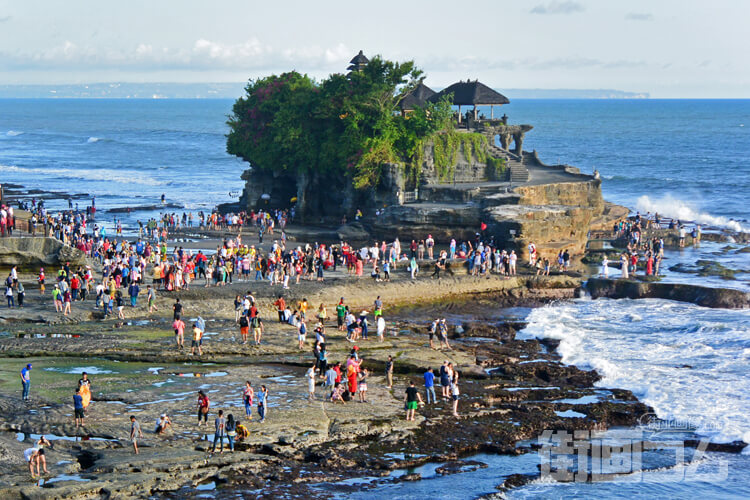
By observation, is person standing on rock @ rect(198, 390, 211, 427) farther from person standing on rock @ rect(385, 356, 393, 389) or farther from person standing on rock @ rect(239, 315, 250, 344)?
person standing on rock @ rect(239, 315, 250, 344)

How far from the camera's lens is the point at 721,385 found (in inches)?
1079

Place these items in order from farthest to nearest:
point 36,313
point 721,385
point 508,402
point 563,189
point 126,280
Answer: point 563,189, point 126,280, point 36,313, point 721,385, point 508,402

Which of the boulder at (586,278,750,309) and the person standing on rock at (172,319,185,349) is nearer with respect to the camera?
the person standing on rock at (172,319,185,349)

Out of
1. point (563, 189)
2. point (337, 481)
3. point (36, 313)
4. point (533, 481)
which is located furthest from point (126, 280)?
point (563, 189)

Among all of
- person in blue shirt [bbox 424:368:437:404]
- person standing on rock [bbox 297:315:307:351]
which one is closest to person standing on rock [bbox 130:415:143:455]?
person in blue shirt [bbox 424:368:437:404]

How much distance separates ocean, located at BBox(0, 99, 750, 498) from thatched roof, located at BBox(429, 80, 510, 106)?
1456 cm

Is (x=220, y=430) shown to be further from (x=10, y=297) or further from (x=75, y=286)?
(x=10, y=297)

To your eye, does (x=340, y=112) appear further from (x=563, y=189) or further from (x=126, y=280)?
(x=126, y=280)

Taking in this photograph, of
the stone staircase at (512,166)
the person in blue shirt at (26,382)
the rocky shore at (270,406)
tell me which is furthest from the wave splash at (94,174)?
the person in blue shirt at (26,382)

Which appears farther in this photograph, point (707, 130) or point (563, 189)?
point (707, 130)

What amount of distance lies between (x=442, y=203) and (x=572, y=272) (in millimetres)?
8981

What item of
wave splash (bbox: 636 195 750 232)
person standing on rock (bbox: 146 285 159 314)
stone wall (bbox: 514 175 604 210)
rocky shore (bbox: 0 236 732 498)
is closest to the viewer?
rocky shore (bbox: 0 236 732 498)

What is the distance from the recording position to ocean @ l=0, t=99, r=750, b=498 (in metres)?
22.2

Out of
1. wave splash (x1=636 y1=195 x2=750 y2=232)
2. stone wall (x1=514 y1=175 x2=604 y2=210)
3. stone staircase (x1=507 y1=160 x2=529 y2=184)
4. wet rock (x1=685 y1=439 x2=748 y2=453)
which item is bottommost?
wet rock (x1=685 y1=439 x2=748 y2=453)
